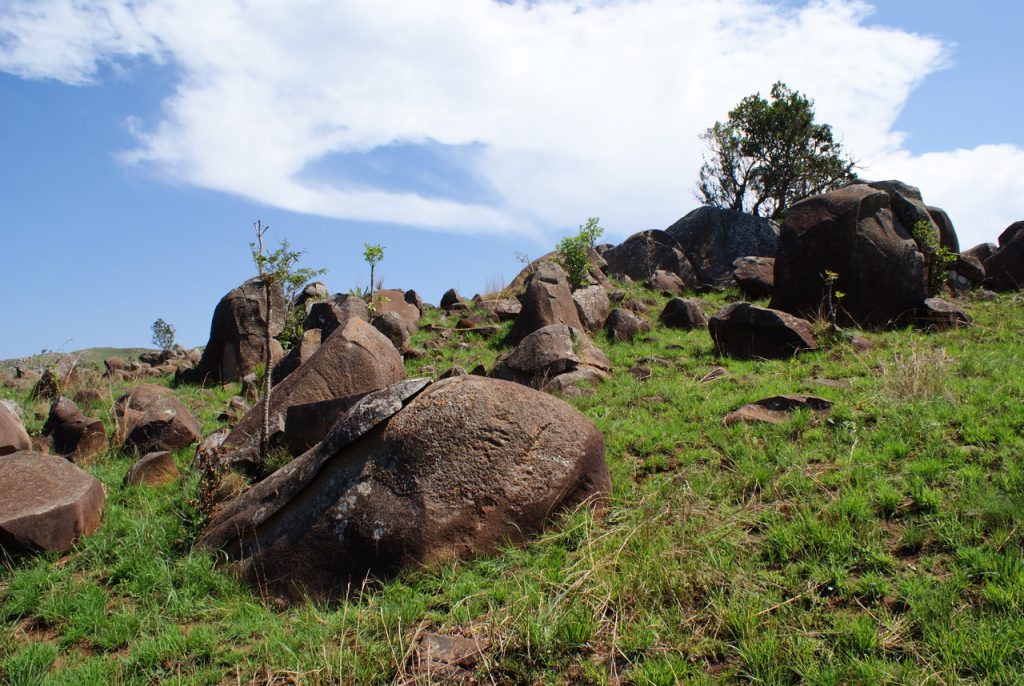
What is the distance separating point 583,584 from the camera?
17.4ft

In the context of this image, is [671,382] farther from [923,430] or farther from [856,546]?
[856,546]

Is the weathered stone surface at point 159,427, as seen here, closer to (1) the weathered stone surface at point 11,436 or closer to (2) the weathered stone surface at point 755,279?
(1) the weathered stone surface at point 11,436

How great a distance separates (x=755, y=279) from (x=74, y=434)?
14.0m

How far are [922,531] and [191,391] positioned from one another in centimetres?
1241

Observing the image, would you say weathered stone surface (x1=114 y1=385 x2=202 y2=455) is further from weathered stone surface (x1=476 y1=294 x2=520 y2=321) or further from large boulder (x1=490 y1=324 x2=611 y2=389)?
weathered stone surface (x1=476 y1=294 x2=520 y2=321)

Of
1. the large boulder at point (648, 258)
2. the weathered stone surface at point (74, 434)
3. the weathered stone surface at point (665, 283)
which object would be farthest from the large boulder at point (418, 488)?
the large boulder at point (648, 258)

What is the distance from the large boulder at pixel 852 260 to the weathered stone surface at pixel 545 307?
4.06 metres

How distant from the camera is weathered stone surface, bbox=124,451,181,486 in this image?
342 inches

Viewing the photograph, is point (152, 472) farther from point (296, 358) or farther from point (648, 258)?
point (648, 258)

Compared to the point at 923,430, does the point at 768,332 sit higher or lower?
higher

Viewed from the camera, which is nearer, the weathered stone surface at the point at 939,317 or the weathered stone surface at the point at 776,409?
the weathered stone surface at the point at 776,409

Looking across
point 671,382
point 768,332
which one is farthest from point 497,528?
point 768,332

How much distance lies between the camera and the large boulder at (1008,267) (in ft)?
52.5

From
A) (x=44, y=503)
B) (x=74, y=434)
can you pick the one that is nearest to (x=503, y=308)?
(x=74, y=434)
